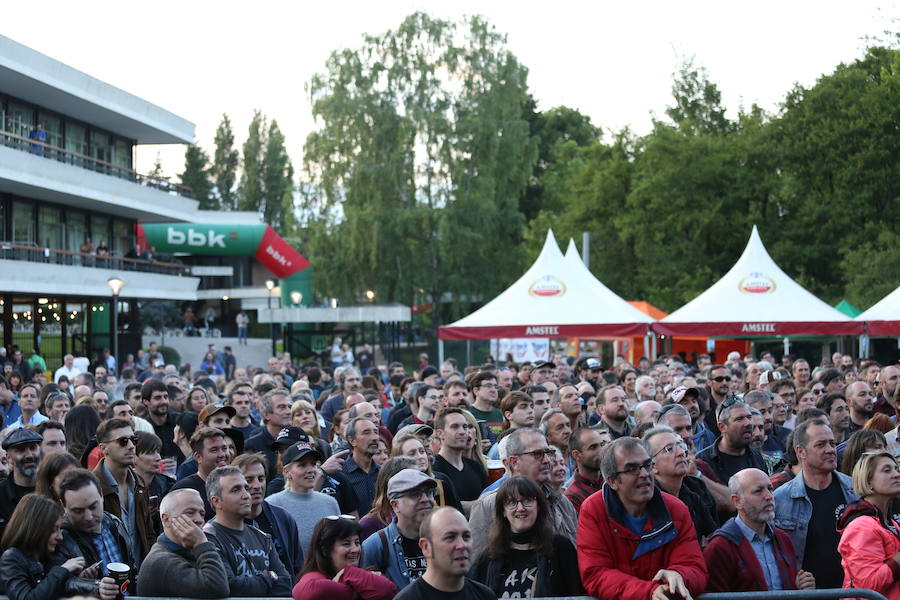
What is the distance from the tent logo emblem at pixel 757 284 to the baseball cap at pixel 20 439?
1750 cm

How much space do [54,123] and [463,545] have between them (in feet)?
118

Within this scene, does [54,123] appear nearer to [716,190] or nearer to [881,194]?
[716,190]

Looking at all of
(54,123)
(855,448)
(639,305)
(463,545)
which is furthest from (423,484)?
(54,123)

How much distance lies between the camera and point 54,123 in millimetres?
38062

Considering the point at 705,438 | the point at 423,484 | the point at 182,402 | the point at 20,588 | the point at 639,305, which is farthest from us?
the point at 639,305

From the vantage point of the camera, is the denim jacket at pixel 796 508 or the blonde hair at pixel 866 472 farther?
the denim jacket at pixel 796 508

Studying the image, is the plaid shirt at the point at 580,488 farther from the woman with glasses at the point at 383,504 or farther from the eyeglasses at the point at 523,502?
the eyeglasses at the point at 523,502

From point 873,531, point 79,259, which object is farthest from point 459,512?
point 79,259

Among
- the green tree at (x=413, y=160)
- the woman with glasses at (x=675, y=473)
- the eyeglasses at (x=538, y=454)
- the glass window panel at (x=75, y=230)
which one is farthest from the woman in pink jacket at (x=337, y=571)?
the green tree at (x=413, y=160)

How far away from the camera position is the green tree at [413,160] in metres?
48.4

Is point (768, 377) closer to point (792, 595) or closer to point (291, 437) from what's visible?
point (291, 437)

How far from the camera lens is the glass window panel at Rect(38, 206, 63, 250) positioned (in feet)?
122

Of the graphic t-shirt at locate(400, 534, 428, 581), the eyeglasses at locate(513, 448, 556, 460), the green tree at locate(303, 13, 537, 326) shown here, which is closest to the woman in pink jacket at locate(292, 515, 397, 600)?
the graphic t-shirt at locate(400, 534, 428, 581)

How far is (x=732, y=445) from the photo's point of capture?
8.45 m
